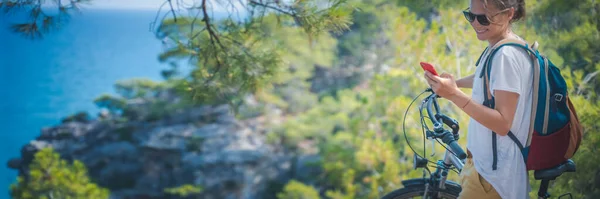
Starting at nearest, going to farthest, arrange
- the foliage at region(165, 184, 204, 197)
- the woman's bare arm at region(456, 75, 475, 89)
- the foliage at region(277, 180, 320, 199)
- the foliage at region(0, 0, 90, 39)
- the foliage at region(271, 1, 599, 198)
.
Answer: the woman's bare arm at region(456, 75, 475, 89) → the foliage at region(0, 0, 90, 39) → the foliage at region(271, 1, 599, 198) → the foliage at region(277, 180, 320, 199) → the foliage at region(165, 184, 204, 197)

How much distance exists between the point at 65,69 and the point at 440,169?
38.1 feet

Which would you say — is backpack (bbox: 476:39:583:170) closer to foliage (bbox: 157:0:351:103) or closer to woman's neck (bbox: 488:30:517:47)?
woman's neck (bbox: 488:30:517:47)

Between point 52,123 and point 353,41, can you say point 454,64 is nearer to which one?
point 353,41

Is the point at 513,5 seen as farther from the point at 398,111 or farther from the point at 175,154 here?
the point at 175,154

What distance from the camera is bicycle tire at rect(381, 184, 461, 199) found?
1360 millimetres

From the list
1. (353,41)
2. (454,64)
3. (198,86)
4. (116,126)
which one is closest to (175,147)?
(116,126)

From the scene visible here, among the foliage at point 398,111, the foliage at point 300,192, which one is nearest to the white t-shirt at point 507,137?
the foliage at point 398,111

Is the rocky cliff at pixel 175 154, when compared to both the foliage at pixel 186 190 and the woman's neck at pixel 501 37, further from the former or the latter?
the woman's neck at pixel 501 37

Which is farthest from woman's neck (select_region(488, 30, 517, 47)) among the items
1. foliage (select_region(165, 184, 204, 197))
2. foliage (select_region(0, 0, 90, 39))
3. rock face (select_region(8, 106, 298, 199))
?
rock face (select_region(8, 106, 298, 199))

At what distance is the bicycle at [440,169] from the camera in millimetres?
1101

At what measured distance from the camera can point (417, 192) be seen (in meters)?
1.42

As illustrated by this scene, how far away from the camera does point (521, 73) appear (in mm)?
964

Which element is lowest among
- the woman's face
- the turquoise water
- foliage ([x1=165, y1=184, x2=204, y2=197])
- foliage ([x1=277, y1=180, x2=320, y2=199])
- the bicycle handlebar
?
the bicycle handlebar

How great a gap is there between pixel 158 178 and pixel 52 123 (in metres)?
2.70
